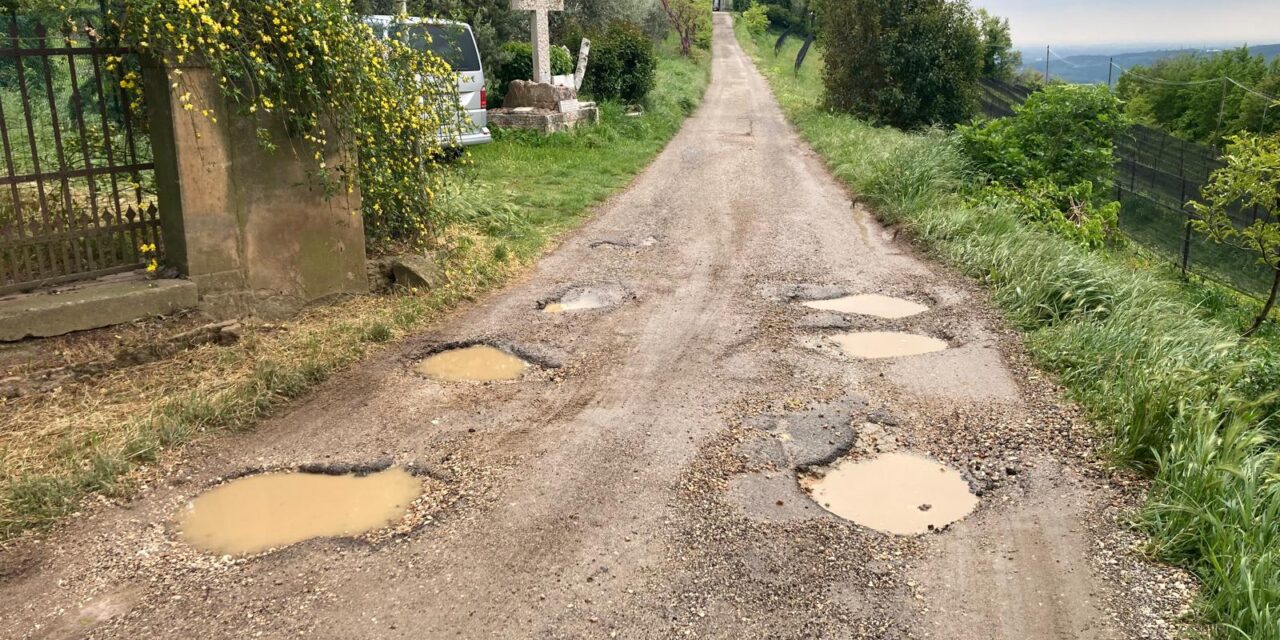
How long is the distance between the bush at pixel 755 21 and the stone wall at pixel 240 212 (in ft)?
170

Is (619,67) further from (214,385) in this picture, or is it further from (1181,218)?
(214,385)

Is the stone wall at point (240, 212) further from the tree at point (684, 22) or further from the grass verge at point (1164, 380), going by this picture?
the tree at point (684, 22)

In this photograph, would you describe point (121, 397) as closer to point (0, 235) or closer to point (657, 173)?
point (0, 235)

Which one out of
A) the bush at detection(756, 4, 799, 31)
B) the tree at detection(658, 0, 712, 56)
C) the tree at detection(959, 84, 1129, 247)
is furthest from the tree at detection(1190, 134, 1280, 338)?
the bush at detection(756, 4, 799, 31)

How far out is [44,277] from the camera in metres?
5.43

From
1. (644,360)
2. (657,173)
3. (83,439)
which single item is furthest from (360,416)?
(657,173)

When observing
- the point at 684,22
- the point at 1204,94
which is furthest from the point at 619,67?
the point at 1204,94

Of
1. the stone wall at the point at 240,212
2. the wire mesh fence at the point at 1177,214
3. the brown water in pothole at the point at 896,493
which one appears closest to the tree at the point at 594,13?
the wire mesh fence at the point at 1177,214

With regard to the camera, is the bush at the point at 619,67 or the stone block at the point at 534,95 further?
the bush at the point at 619,67

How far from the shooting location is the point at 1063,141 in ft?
40.0

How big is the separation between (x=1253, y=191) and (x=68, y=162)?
34.6 feet

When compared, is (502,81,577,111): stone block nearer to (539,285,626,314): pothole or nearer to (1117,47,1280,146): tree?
(539,285,626,314): pothole

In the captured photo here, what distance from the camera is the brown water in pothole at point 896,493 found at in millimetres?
4125

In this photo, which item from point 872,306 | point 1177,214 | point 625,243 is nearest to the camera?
point 872,306
